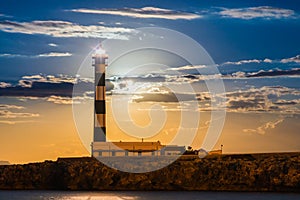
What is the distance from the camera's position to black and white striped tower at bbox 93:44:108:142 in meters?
95.2

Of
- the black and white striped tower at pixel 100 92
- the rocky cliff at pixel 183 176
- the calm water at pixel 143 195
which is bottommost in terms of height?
the calm water at pixel 143 195

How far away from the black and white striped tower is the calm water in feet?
20.9

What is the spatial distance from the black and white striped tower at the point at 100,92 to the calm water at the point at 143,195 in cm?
638

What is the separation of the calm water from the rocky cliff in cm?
326

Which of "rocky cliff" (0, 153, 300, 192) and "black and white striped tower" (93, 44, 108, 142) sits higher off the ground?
"black and white striped tower" (93, 44, 108, 142)

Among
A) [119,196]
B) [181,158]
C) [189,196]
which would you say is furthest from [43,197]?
[181,158]

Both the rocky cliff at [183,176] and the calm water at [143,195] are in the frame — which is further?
the rocky cliff at [183,176]

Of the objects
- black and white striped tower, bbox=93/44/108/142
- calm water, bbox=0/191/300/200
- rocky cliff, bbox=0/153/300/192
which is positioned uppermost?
black and white striped tower, bbox=93/44/108/142

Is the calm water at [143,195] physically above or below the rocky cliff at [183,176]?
below

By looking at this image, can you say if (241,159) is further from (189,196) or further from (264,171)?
(189,196)

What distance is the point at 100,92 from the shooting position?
3755 inches

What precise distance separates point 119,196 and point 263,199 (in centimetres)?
1392

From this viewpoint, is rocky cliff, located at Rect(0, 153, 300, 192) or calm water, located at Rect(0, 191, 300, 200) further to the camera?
rocky cliff, located at Rect(0, 153, 300, 192)

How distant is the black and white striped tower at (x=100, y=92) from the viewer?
3748 inches
